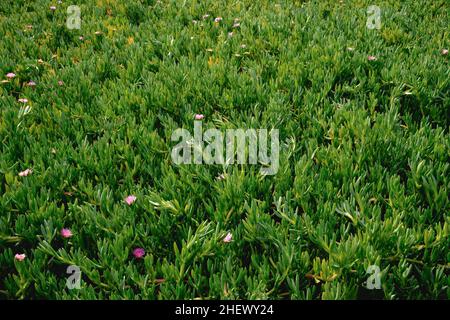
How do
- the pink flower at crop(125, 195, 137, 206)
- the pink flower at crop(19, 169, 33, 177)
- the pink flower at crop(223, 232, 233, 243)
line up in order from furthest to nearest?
1. the pink flower at crop(19, 169, 33, 177)
2. the pink flower at crop(125, 195, 137, 206)
3. the pink flower at crop(223, 232, 233, 243)

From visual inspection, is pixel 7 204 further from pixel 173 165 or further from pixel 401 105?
pixel 401 105

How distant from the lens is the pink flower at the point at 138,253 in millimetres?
1780

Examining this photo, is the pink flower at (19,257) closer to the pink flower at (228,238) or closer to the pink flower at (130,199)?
the pink flower at (130,199)

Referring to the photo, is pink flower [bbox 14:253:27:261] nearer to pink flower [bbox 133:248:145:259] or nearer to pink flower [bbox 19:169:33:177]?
pink flower [bbox 133:248:145:259]

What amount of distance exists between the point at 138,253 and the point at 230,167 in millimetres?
649

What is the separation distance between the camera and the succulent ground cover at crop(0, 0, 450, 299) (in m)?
1.68

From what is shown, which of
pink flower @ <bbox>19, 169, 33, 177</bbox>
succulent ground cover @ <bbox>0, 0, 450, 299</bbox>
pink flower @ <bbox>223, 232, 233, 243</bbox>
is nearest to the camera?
succulent ground cover @ <bbox>0, 0, 450, 299</bbox>

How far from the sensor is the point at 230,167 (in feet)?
7.19

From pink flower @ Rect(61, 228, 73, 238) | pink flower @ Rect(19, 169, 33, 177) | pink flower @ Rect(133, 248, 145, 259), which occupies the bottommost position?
pink flower @ Rect(133, 248, 145, 259)

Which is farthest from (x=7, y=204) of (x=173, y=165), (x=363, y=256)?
(x=363, y=256)

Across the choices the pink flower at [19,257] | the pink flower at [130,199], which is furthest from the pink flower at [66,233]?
the pink flower at [130,199]

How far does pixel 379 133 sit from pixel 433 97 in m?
0.63

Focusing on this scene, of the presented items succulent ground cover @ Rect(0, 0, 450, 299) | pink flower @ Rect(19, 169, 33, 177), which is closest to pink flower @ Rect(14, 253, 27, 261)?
succulent ground cover @ Rect(0, 0, 450, 299)

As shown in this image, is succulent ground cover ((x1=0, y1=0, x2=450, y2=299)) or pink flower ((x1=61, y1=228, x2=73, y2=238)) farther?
pink flower ((x1=61, y1=228, x2=73, y2=238))
